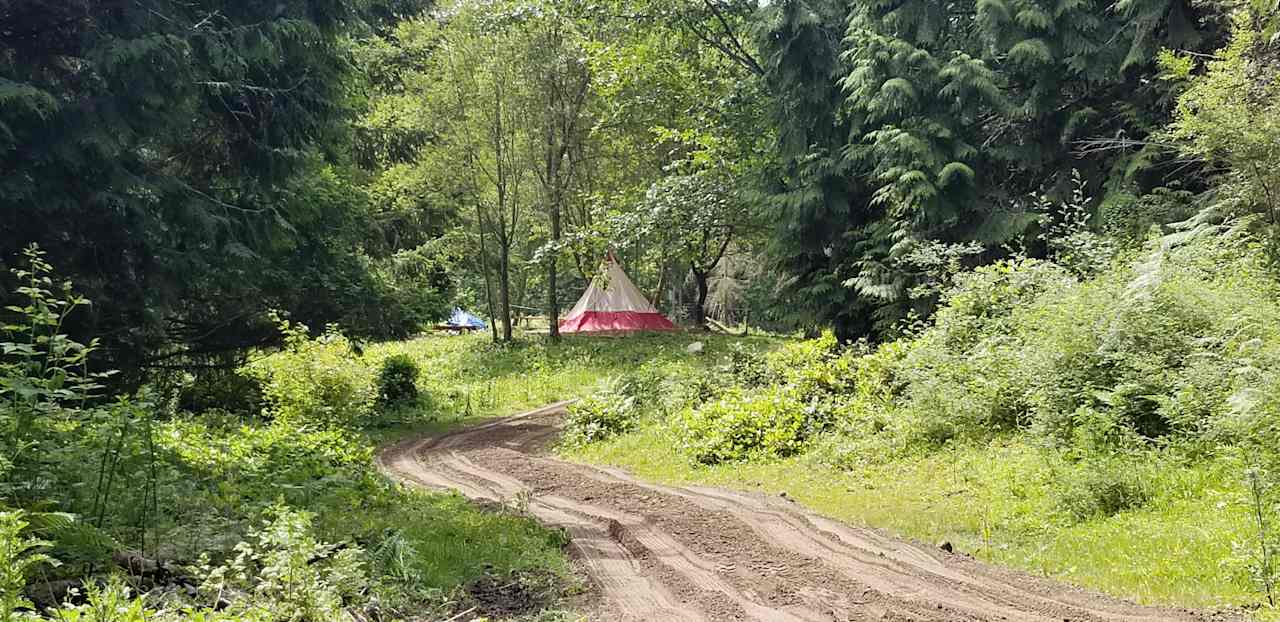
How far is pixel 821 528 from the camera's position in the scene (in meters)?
8.10

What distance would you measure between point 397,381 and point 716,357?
27.8 feet

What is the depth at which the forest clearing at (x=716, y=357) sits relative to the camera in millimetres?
5746

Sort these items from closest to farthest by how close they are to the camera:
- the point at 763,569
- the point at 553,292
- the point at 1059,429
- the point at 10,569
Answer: the point at 10,569 < the point at 763,569 < the point at 1059,429 < the point at 553,292

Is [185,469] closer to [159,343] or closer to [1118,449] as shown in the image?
[159,343]

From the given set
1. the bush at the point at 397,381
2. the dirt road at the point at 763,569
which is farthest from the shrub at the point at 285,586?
the bush at the point at 397,381

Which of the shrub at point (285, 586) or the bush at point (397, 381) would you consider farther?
the bush at point (397, 381)

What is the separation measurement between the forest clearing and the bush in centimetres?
12

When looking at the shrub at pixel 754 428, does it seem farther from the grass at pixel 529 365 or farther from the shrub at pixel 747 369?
the grass at pixel 529 365

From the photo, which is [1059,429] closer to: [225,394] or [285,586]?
[285,586]

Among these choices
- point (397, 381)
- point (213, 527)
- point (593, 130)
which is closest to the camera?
point (213, 527)

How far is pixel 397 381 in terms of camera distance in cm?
2008

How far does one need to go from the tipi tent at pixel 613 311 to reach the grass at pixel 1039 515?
19274mm

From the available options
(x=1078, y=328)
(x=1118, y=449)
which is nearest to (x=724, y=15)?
(x=1078, y=328)

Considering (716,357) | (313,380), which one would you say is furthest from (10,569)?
(716,357)
